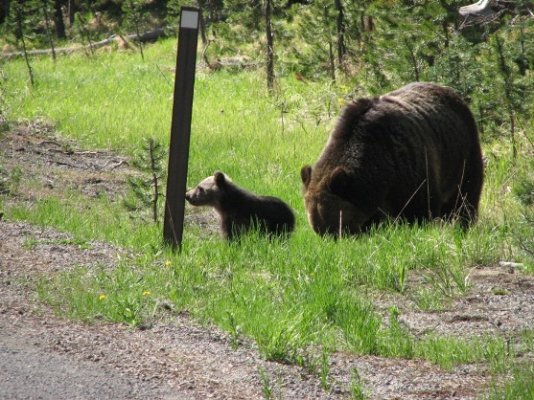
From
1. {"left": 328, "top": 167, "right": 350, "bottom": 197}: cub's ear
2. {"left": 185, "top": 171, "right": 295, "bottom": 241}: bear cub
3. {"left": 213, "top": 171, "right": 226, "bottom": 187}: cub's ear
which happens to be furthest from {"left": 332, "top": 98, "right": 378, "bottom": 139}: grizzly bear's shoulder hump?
{"left": 213, "top": 171, "right": 226, "bottom": 187}: cub's ear

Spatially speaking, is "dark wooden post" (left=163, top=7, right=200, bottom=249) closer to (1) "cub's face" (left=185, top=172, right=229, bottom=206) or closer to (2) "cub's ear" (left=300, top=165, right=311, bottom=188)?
(2) "cub's ear" (left=300, top=165, right=311, bottom=188)

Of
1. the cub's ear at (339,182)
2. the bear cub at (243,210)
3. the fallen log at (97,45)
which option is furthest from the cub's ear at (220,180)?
the fallen log at (97,45)

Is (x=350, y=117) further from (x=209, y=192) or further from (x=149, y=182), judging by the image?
(x=149, y=182)

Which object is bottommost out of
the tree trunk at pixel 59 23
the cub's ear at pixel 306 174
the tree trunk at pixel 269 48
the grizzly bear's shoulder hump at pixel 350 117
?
→ the tree trunk at pixel 59 23

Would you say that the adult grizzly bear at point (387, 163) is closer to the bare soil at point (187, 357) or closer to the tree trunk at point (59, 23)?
the bare soil at point (187, 357)

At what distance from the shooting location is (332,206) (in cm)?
980

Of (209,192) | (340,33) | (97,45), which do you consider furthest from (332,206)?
(97,45)

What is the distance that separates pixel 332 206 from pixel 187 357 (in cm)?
381

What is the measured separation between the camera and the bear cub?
10758mm

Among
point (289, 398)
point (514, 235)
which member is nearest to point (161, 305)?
point (289, 398)

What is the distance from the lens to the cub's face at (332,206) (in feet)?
31.7

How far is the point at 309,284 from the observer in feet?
25.3

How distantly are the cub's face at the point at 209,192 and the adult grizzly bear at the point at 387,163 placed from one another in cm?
112

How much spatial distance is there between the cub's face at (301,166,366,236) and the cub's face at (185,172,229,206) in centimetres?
118
